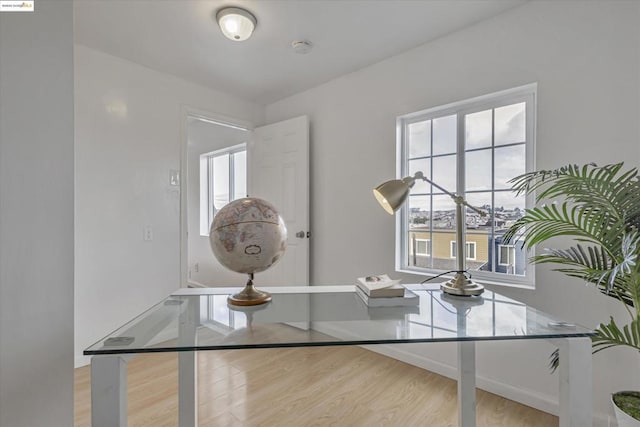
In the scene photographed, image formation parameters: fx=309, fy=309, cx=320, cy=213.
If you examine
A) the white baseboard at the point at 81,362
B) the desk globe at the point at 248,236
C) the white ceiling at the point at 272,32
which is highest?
the white ceiling at the point at 272,32

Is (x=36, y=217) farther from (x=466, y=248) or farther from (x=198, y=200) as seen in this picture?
(x=198, y=200)

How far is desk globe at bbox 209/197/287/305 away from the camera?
1.01 meters

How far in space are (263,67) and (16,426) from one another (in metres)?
2.63

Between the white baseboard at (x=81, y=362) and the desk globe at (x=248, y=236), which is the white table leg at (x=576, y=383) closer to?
the desk globe at (x=248, y=236)

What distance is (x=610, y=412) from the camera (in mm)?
1578

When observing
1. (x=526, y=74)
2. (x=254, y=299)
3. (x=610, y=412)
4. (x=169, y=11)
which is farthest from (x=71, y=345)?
(x=526, y=74)

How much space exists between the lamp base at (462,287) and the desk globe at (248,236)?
0.72 metres

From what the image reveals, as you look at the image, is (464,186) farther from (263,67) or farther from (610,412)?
(263,67)

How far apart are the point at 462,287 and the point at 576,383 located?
0.46m

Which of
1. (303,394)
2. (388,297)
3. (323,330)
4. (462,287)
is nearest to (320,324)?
(323,330)

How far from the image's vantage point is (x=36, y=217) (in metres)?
1.10

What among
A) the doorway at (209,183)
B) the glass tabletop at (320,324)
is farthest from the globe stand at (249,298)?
the doorway at (209,183)

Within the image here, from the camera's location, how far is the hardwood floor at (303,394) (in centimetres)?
172

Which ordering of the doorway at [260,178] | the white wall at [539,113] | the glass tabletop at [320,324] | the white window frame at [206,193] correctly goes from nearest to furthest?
the glass tabletop at [320,324] → the white wall at [539,113] → the doorway at [260,178] → the white window frame at [206,193]
